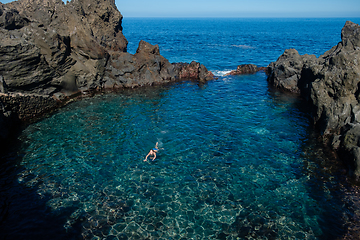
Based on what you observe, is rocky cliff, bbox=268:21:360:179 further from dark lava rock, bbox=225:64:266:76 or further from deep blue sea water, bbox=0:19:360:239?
dark lava rock, bbox=225:64:266:76

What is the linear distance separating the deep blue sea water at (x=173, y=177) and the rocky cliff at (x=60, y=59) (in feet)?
13.2

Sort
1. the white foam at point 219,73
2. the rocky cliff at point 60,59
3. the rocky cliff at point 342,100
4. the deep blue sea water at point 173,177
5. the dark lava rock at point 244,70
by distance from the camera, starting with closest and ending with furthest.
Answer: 1. the deep blue sea water at point 173,177
2. the rocky cliff at point 342,100
3. the rocky cliff at point 60,59
4. the white foam at point 219,73
5. the dark lava rock at point 244,70

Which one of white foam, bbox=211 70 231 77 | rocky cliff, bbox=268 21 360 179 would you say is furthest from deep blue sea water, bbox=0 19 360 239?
white foam, bbox=211 70 231 77

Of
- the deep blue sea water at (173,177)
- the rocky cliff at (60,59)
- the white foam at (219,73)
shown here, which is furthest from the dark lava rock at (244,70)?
the deep blue sea water at (173,177)

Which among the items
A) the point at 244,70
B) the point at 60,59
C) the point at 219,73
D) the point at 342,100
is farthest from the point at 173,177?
the point at 244,70

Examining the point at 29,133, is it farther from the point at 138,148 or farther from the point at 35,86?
the point at 138,148

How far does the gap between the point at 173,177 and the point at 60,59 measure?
86.6 ft

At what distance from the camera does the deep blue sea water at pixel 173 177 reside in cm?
1548

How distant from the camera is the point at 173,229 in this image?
1526cm

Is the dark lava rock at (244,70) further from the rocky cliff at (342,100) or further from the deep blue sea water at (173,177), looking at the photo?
the rocky cliff at (342,100)

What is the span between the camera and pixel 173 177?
2012 centimetres

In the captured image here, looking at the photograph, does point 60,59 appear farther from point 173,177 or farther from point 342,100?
point 342,100

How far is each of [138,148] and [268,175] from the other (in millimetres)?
12767

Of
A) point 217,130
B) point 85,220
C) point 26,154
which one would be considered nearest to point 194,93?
point 217,130
